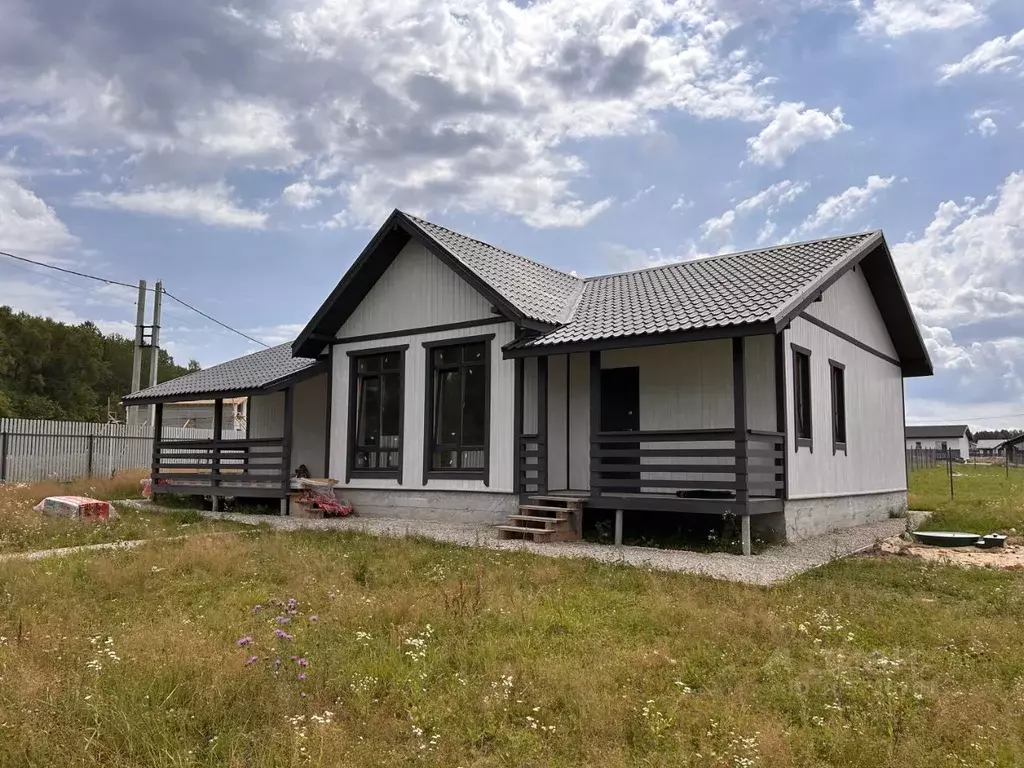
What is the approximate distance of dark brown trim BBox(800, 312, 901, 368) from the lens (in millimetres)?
12242

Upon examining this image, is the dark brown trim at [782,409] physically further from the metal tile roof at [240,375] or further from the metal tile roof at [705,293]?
the metal tile roof at [240,375]

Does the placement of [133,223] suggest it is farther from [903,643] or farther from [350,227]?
[903,643]

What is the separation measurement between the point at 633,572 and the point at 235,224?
47.9ft

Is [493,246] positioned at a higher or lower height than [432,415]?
higher

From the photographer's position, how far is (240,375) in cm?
1669

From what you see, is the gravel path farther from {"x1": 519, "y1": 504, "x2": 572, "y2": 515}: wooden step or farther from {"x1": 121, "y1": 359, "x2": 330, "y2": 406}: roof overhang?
{"x1": 121, "y1": 359, "x2": 330, "y2": 406}: roof overhang

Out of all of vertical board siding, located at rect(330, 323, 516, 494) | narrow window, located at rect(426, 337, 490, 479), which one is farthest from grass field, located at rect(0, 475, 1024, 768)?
narrow window, located at rect(426, 337, 490, 479)

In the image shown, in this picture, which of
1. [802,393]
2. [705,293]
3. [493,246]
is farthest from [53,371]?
[802,393]

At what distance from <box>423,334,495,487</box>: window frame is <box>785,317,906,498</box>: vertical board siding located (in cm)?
464

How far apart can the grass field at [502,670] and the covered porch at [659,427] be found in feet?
8.13

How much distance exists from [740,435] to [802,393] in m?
2.72

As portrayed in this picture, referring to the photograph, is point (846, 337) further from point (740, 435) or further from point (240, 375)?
point (240, 375)

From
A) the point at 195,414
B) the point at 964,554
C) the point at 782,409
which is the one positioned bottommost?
the point at 964,554

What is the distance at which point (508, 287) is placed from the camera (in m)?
12.7
